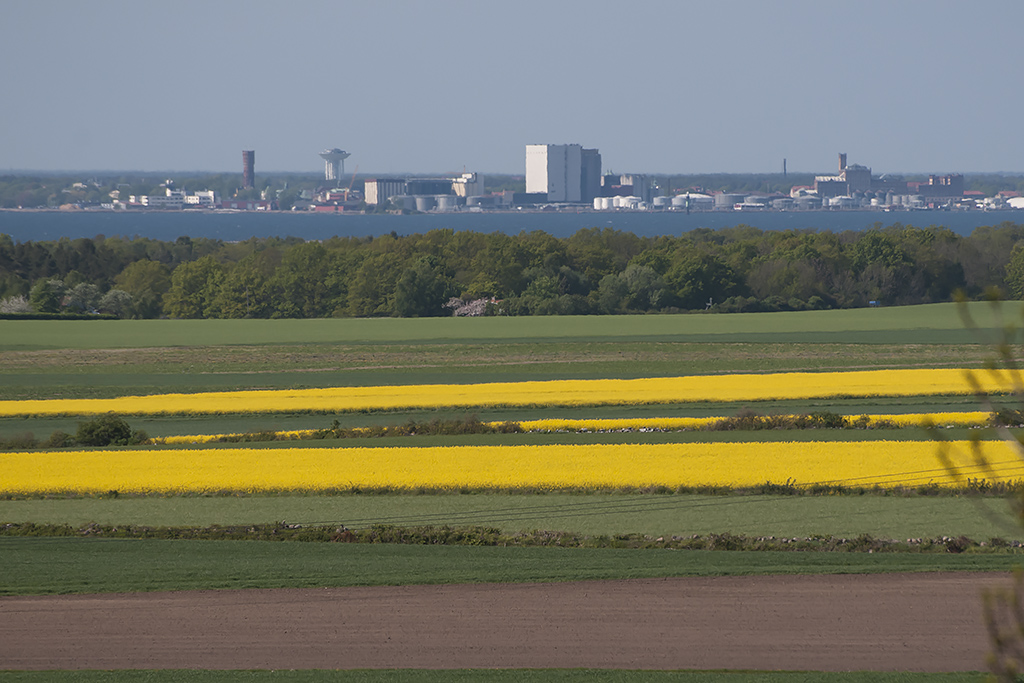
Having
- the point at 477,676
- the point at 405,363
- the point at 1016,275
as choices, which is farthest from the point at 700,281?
the point at 477,676

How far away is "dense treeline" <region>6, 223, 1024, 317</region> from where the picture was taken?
89.2m

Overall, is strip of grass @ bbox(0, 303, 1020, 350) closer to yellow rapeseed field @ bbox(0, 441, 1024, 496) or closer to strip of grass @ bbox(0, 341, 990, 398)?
strip of grass @ bbox(0, 341, 990, 398)

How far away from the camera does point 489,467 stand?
27.3 m

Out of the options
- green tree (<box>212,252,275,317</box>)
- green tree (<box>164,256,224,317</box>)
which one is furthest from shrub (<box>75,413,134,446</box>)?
green tree (<box>164,256,224,317</box>)

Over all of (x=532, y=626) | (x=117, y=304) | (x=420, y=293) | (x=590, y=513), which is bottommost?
(x=117, y=304)

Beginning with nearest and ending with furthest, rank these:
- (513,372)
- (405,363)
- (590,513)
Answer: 1. (590,513)
2. (513,372)
3. (405,363)

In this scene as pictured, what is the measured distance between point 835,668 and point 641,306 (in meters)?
76.0

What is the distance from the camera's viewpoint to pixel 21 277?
10031cm

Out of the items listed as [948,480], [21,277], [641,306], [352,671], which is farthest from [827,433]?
[21,277]

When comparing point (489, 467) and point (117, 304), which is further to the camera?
point (117, 304)

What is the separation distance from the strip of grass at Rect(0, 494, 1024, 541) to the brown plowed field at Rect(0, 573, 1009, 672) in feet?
11.2

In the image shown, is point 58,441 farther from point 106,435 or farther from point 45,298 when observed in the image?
Answer: point 45,298

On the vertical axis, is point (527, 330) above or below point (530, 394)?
below

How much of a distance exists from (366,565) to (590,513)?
5.72m
